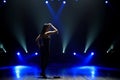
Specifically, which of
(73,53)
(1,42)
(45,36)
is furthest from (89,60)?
(45,36)

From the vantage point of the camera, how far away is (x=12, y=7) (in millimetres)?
15164

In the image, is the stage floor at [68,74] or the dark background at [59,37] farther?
the dark background at [59,37]

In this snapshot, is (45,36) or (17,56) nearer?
(45,36)

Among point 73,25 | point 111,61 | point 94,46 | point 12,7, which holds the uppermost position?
point 12,7

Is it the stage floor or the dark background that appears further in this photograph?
the dark background

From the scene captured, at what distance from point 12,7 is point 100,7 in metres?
4.80

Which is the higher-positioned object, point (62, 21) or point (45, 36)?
point (62, 21)

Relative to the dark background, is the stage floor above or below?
below

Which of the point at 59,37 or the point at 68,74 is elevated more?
the point at 59,37

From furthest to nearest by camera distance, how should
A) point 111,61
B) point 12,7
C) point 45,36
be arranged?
1. point 12,7
2. point 111,61
3. point 45,36

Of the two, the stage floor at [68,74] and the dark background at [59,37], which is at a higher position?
the dark background at [59,37]

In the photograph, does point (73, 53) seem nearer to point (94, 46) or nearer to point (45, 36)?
point (94, 46)

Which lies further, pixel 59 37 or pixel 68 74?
pixel 59 37

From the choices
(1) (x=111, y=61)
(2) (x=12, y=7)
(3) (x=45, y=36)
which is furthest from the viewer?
(2) (x=12, y=7)
